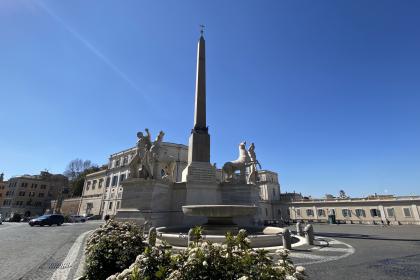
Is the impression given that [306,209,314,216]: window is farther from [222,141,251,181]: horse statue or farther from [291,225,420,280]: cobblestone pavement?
[291,225,420,280]: cobblestone pavement

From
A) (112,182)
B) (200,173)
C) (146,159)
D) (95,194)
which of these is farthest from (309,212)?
(95,194)

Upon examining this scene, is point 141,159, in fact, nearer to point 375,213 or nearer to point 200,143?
point 200,143

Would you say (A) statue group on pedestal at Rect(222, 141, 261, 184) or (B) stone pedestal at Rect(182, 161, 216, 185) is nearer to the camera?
(B) stone pedestal at Rect(182, 161, 216, 185)

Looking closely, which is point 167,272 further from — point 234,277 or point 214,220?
point 214,220

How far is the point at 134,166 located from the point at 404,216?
39.7m

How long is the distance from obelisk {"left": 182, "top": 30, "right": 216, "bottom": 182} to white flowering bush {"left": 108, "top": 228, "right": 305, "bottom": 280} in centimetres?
1168

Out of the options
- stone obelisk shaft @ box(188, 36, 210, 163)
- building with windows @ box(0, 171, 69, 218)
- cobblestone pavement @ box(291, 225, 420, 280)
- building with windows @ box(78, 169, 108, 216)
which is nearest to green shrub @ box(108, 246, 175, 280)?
cobblestone pavement @ box(291, 225, 420, 280)

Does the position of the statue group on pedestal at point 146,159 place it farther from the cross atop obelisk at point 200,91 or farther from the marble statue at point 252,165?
A: the marble statue at point 252,165

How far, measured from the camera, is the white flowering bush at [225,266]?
220 cm

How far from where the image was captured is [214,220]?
10.9 m

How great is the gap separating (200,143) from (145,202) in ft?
17.0

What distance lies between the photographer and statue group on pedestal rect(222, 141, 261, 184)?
16.3 metres

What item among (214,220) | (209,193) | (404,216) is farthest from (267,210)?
(214,220)

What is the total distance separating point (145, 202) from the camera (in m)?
13.3
